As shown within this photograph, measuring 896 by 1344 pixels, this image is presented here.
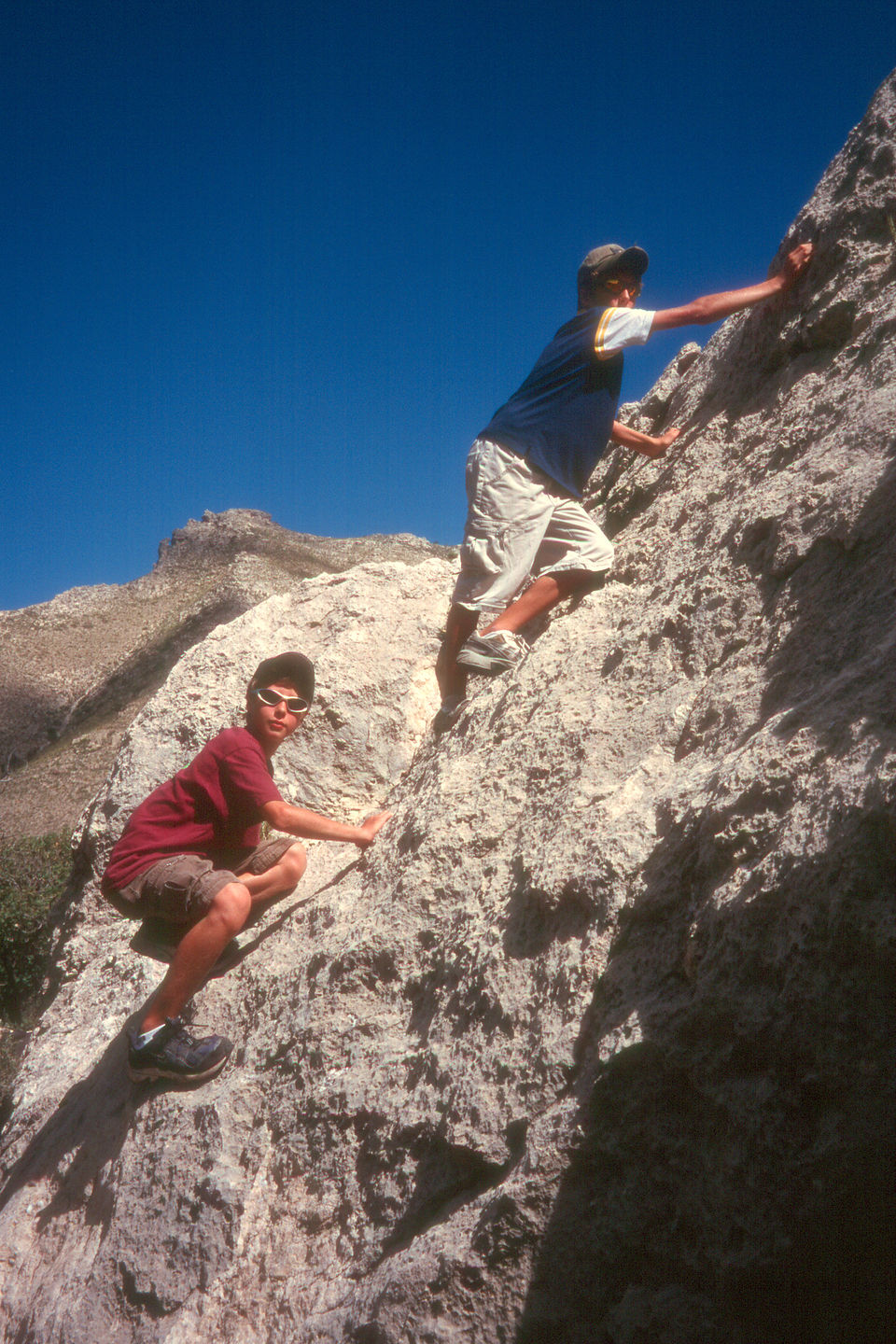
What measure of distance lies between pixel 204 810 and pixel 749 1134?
2.37m

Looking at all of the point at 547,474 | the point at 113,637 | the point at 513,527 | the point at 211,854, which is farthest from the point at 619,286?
the point at 113,637

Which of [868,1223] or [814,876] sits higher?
[814,876]

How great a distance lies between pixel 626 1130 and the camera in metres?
1.93

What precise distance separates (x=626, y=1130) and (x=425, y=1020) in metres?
0.86

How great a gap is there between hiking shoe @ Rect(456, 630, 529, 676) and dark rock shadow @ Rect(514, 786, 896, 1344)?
2.13 metres

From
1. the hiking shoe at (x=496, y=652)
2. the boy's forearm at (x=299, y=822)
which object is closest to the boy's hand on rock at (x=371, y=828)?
the boy's forearm at (x=299, y=822)

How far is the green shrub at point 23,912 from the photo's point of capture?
9180 millimetres

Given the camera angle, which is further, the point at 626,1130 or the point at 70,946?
the point at 70,946

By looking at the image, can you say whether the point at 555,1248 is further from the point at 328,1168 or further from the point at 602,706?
the point at 602,706

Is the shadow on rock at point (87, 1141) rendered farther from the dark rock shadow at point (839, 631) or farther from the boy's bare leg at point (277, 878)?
the dark rock shadow at point (839, 631)

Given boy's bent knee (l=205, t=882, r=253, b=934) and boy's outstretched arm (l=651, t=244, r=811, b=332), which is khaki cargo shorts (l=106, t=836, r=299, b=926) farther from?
boy's outstretched arm (l=651, t=244, r=811, b=332)

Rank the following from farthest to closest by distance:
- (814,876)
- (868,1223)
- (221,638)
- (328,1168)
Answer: (221,638), (328,1168), (814,876), (868,1223)

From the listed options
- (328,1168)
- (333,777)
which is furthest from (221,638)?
(328,1168)

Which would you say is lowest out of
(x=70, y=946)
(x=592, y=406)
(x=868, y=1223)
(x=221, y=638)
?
(x=868, y=1223)
